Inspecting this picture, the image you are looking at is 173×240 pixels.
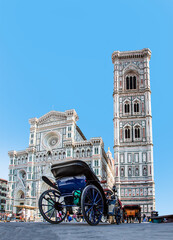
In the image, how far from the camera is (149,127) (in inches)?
1815

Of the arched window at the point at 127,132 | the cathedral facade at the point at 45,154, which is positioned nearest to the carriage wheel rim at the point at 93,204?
the cathedral facade at the point at 45,154

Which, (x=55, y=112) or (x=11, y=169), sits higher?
(x=55, y=112)

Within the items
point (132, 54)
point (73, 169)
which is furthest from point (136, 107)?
point (73, 169)

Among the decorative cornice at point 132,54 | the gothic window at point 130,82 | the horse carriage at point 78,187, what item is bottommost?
the horse carriage at point 78,187

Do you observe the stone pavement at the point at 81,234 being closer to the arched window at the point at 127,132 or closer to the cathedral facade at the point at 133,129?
the cathedral facade at the point at 133,129

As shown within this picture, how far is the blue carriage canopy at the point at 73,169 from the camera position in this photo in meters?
9.16

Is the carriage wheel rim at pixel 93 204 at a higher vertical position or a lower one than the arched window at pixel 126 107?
lower

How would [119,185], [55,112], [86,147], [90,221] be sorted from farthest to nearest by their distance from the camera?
[55,112]
[86,147]
[119,185]
[90,221]

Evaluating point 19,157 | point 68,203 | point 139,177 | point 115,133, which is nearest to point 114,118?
point 115,133

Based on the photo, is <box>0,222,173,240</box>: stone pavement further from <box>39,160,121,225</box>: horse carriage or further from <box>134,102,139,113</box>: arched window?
<box>134,102,139,113</box>: arched window

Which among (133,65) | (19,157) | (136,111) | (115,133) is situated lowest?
(19,157)

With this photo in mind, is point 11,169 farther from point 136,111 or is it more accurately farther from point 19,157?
point 136,111

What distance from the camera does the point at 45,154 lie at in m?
49.8

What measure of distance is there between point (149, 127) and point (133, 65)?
41.6 feet
